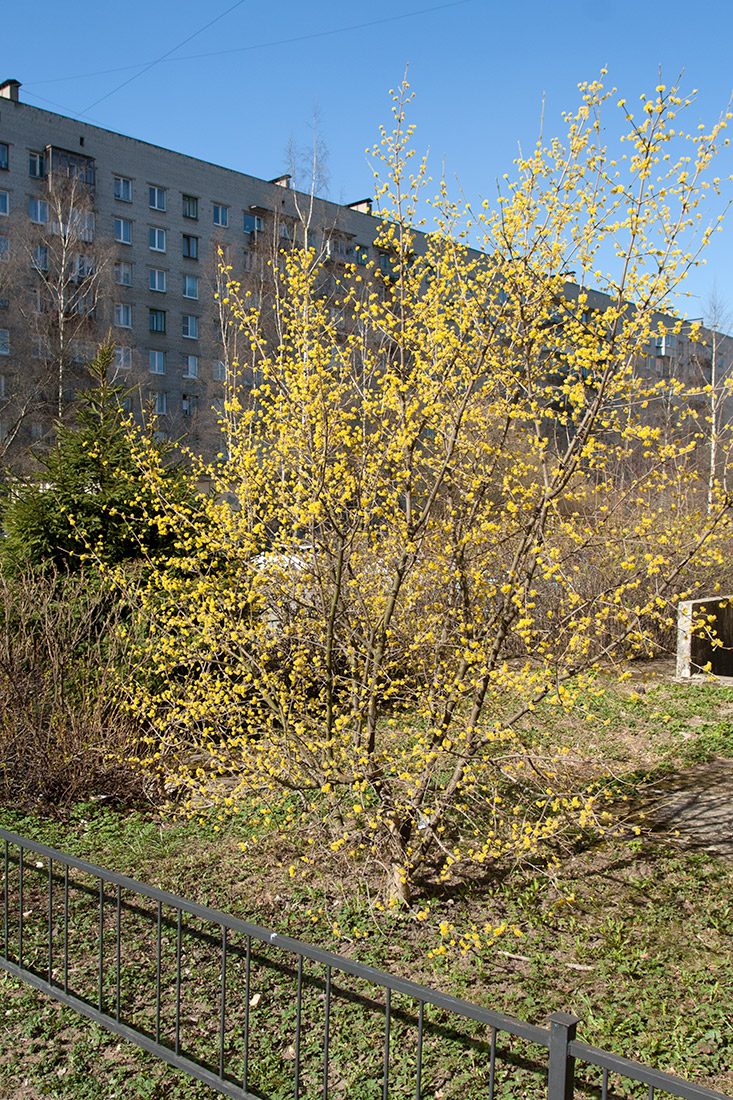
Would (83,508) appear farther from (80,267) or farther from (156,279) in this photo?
(156,279)

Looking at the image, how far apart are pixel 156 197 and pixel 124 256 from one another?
2.68 meters

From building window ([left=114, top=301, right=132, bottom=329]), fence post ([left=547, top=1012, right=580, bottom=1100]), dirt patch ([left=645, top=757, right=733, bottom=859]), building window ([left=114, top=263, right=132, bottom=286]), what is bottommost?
dirt patch ([left=645, top=757, right=733, bottom=859])

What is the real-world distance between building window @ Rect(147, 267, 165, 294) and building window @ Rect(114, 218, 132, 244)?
127cm

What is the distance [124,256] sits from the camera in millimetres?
32000

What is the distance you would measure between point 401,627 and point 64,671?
2.86 m

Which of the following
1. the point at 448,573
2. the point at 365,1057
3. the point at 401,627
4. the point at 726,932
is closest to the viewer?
the point at 365,1057

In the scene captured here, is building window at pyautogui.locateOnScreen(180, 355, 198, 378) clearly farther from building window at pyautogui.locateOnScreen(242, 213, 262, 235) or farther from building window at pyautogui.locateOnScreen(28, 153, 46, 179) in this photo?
building window at pyautogui.locateOnScreen(28, 153, 46, 179)

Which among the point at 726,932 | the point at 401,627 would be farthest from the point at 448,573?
the point at 726,932

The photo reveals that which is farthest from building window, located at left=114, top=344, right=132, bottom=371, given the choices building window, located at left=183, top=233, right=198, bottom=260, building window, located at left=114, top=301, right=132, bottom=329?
building window, located at left=183, top=233, right=198, bottom=260

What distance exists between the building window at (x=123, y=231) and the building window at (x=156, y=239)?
0.75 metres

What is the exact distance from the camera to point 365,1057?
324 cm

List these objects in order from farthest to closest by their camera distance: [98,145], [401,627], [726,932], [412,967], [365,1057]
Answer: [98,145]
[401,627]
[726,932]
[412,967]
[365,1057]

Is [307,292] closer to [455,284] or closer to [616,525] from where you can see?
[455,284]

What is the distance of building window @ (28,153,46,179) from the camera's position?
2878 centimetres
